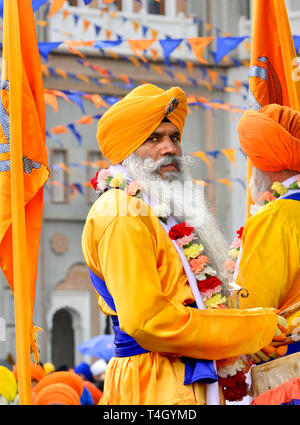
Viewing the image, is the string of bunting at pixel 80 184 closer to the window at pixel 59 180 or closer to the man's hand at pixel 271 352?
the window at pixel 59 180

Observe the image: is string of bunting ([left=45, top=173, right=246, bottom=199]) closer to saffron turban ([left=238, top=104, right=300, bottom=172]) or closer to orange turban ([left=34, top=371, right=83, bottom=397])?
orange turban ([left=34, top=371, right=83, bottom=397])

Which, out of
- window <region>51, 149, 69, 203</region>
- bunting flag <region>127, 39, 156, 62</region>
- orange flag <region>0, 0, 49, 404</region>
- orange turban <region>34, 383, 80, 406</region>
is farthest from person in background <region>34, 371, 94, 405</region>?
window <region>51, 149, 69, 203</region>

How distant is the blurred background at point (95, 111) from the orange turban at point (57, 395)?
13.4 m

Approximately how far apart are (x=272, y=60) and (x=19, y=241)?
244 cm

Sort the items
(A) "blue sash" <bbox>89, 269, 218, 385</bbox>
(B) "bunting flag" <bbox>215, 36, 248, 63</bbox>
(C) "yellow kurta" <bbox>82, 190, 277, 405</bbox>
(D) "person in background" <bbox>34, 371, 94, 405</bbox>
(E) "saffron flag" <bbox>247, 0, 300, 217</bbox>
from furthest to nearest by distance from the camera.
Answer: (B) "bunting flag" <bbox>215, 36, 248, 63</bbox>
(D) "person in background" <bbox>34, 371, 94, 405</bbox>
(E) "saffron flag" <bbox>247, 0, 300, 217</bbox>
(A) "blue sash" <bbox>89, 269, 218, 385</bbox>
(C) "yellow kurta" <bbox>82, 190, 277, 405</bbox>

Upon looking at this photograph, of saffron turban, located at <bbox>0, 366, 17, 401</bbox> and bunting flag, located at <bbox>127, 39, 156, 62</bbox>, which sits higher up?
bunting flag, located at <bbox>127, 39, 156, 62</bbox>

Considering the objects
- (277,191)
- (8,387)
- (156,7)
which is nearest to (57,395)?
(8,387)

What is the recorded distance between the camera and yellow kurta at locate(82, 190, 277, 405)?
4.15 metres

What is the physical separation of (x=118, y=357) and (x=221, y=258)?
70cm

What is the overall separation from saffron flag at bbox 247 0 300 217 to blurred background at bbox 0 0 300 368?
14949 millimetres

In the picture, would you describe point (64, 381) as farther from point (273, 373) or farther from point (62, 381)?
point (273, 373)

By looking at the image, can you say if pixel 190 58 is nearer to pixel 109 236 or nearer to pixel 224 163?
pixel 224 163

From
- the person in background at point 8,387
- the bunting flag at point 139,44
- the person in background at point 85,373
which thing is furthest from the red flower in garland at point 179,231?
the person in background at point 85,373

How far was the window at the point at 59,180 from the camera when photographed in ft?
73.2
